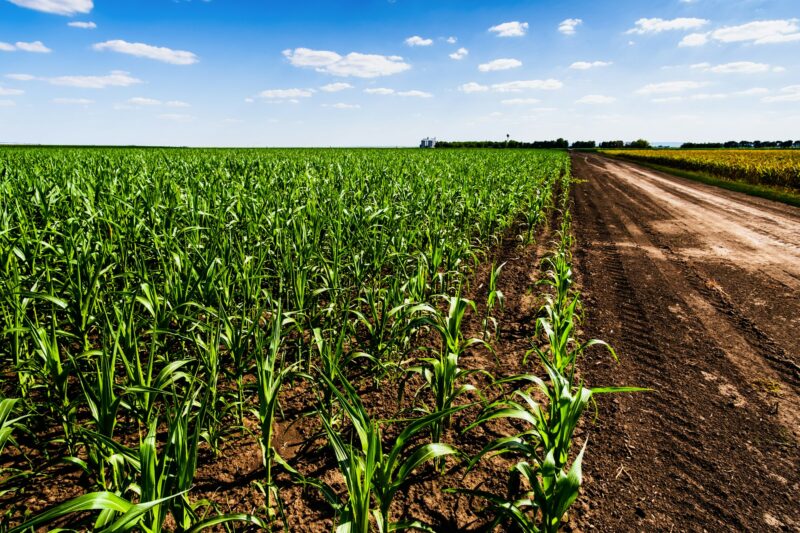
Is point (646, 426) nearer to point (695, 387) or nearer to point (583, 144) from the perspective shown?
point (695, 387)

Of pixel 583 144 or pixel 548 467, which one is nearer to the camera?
pixel 548 467

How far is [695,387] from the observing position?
3.56 metres

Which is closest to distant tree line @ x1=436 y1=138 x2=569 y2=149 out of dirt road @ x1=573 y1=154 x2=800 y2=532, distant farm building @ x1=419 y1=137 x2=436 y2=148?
distant farm building @ x1=419 y1=137 x2=436 y2=148

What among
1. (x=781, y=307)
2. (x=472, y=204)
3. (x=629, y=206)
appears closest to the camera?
(x=781, y=307)

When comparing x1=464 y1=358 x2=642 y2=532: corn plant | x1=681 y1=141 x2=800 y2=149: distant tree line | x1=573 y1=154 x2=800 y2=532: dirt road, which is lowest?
x1=573 y1=154 x2=800 y2=532: dirt road

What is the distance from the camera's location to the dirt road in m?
2.40

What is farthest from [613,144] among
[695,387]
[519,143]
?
[695,387]

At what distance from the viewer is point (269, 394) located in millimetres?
2016

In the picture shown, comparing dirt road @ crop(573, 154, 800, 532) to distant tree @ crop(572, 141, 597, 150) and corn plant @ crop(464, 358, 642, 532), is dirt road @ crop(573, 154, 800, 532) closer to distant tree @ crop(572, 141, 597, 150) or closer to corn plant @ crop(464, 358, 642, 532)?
corn plant @ crop(464, 358, 642, 532)

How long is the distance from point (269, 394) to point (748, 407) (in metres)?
3.73

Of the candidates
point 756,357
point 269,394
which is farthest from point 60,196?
point 756,357

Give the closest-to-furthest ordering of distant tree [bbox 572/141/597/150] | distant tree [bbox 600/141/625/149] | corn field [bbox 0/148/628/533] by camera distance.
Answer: corn field [bbox 0/148/628/533], distant tree [bbox 600/141/625/149], distant tree [bbox 572/141/597/150]

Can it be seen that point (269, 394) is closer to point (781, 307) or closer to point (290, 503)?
point (290, 503)

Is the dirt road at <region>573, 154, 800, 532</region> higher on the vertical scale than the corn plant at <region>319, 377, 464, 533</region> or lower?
lower
